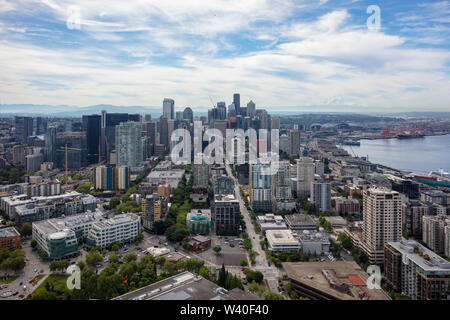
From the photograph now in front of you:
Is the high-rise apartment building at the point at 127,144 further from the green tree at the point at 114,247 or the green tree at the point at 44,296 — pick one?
the green tree at the point at 44,296

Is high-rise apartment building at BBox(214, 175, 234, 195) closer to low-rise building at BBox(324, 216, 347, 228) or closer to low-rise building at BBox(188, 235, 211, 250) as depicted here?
low-rise building at BBox(188, 235, 211, 250)

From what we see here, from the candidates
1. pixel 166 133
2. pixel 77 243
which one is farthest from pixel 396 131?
pixel 77 243

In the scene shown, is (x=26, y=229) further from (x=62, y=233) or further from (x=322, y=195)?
(x=322, y=195)

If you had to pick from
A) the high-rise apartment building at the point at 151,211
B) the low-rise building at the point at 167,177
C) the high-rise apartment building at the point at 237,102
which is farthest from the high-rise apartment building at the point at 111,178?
the high-rise apartment building at the point at 237,102

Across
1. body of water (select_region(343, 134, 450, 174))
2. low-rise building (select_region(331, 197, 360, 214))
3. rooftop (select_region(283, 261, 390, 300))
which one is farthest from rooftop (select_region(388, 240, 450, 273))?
body of water (select_region(343, 134, 450, 174))
